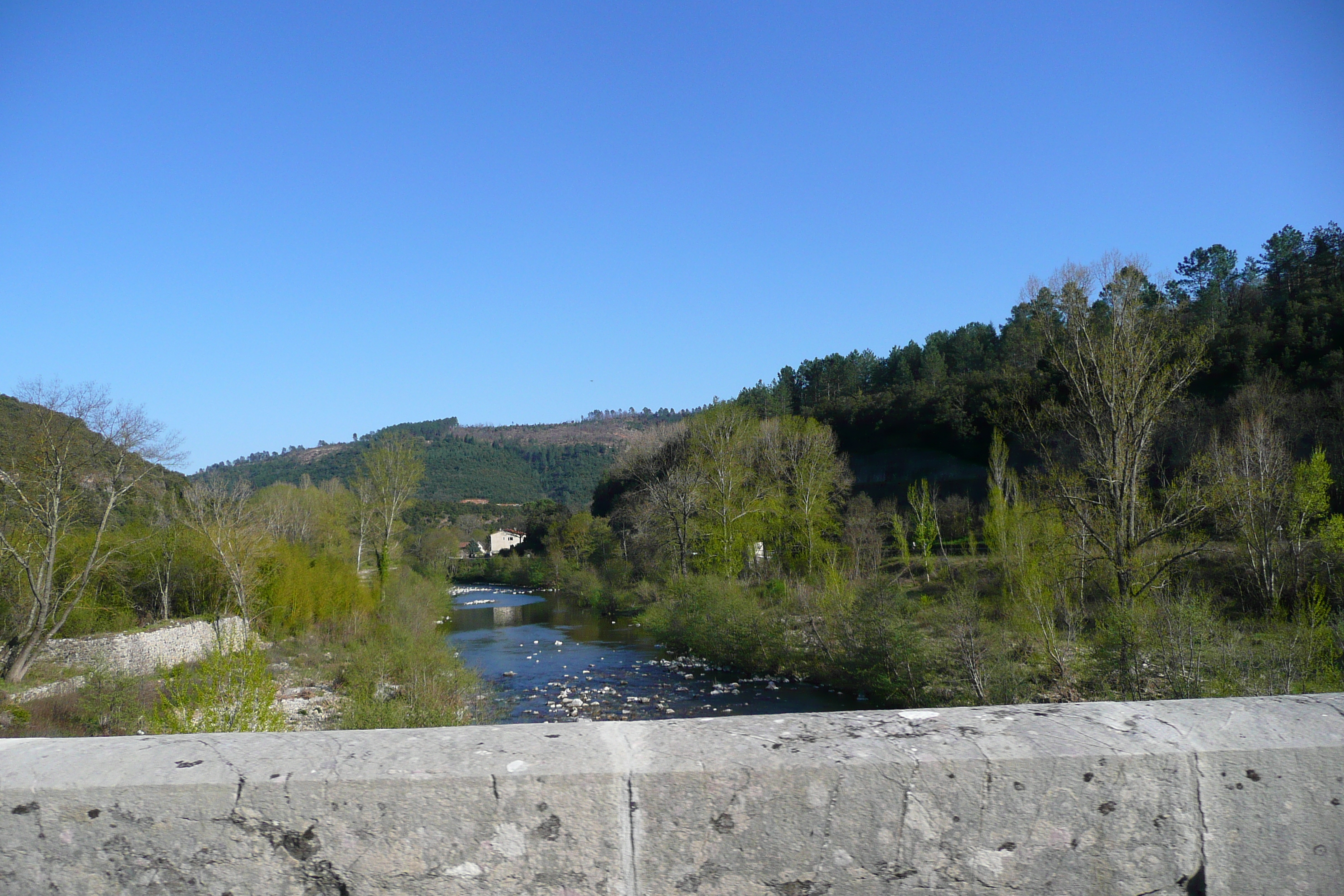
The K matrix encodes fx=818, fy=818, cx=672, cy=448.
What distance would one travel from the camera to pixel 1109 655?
621 inches

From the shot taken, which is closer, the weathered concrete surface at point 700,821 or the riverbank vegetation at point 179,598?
the weathered concrete surface at point 700,821

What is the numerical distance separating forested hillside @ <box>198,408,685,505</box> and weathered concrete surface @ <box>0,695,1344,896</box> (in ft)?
426

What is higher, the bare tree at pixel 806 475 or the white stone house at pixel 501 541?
the bare tree at pixel 806 475

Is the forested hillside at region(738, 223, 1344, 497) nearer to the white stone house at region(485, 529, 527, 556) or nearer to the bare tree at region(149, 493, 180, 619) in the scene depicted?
the bare tree at region(149, 493, 180, 619)

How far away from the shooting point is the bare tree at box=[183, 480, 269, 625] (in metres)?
30.9

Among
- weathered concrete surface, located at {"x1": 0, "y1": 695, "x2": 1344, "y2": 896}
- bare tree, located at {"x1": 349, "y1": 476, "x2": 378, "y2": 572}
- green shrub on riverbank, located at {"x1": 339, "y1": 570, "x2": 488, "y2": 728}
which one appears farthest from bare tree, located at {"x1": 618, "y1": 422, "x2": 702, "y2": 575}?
weathered concrete surface, located at {"x1": 0, "y1": 695, "x2": 1344, "y2": 896}

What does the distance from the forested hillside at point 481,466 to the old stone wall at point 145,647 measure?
10023cm

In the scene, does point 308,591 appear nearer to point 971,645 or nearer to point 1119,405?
point 971,645

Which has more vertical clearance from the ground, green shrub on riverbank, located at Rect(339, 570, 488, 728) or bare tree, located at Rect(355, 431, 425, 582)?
bare tree, located at Rect(355, 431, 425, 582)

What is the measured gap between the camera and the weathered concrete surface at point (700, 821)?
1.75m

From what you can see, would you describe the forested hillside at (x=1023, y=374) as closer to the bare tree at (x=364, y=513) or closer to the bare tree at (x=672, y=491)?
the bare tree at (x=672, y=491)

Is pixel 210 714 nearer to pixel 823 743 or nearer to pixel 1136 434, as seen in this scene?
pixel 823 743

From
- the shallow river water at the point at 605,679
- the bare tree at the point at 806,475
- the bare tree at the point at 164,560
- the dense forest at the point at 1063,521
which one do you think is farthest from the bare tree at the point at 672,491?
the bare tree at the point at 164,560

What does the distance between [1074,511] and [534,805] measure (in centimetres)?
1962
